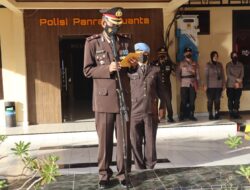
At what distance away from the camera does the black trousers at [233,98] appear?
398 inches

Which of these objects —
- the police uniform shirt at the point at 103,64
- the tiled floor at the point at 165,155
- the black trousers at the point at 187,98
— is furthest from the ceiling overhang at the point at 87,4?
the police uniform shirt at the point at 103,64

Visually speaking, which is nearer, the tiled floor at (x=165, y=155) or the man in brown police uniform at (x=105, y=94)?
the man in brown police uniform at (x=105, y=94)

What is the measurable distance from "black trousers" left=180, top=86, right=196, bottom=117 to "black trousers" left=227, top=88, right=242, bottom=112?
1.06 m

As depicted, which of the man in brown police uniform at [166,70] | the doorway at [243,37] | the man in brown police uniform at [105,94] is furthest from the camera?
the doorway at [243,37]

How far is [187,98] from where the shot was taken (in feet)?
32.1

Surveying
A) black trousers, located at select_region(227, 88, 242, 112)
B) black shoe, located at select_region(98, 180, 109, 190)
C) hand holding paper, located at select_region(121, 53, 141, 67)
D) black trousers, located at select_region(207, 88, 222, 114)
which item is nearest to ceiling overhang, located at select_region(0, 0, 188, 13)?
black trousers, located at select_region(207, 88, 222, 114)

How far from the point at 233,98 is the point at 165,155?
3954 millimetres

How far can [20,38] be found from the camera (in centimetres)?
962

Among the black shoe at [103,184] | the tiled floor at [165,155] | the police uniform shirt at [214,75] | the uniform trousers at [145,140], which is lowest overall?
the tiled floor at [165,155]

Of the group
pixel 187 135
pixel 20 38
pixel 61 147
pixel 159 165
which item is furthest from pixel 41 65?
pixel 159 165

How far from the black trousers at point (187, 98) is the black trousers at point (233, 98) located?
Answer: 41.5 inches

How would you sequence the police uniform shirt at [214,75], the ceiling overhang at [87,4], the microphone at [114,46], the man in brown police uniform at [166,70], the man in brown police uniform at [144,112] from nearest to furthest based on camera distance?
the microphone at [114,46]
the man in brown police uniform at [144,112]
the ceiling overhang at [87,4]
the man in brown police uniform at [166,70]
the police uniform shirt at [214,75]

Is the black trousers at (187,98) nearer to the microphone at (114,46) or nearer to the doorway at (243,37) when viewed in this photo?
the doorway at (243,37)

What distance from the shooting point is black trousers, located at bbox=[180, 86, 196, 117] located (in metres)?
9.69
